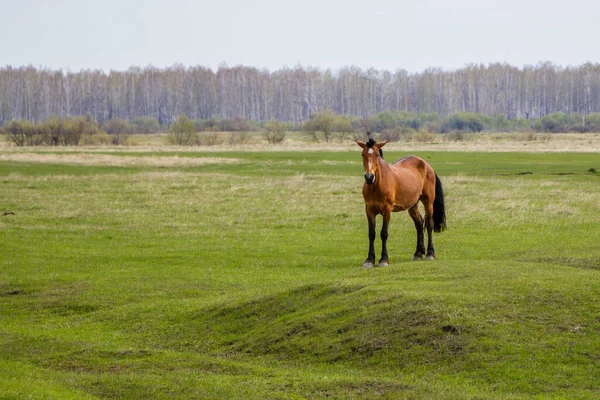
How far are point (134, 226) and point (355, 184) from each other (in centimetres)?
1628

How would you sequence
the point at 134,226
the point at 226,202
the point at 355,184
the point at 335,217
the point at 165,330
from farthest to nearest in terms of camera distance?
1. the point at 355,184
2. the point at 226,202
3. the point at 335,217
4. the point at 134,226
5. the point at 165,330

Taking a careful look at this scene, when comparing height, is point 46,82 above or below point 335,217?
above

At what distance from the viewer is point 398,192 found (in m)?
19.9

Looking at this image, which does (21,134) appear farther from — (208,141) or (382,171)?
(382,171)

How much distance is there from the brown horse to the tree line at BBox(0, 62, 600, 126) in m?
159

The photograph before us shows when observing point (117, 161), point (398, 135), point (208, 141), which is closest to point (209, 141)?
point (208, 141)

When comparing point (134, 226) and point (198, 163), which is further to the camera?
point (198, 163)

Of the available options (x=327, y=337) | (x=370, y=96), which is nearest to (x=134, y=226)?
(x=327, y=337)

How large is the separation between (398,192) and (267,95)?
6527 inches

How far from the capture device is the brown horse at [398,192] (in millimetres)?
19094

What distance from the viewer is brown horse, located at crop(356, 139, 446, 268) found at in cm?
1909

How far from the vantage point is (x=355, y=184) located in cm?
4253

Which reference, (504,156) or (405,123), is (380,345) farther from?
(405,123)

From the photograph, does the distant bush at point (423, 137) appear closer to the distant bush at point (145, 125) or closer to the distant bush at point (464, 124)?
the distant bush at point (464, 124)
